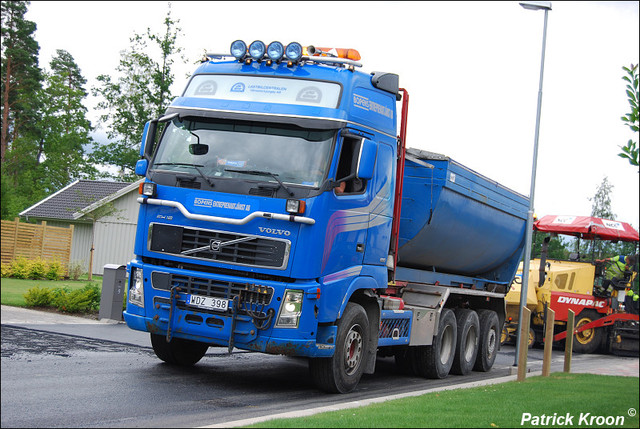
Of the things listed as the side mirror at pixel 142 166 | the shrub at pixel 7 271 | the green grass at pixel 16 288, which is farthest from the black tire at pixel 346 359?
the shrub at pixel 7 271

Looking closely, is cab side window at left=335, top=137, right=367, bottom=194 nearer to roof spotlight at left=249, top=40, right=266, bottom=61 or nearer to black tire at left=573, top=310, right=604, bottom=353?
roof spotlight at left=249, top=40, right=266, bottom=61

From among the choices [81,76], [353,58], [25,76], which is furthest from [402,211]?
[81,76]

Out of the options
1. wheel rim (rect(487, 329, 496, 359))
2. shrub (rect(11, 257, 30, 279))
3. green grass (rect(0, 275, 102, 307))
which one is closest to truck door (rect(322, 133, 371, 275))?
wheel rim (rect(487, 329, 496, 359))

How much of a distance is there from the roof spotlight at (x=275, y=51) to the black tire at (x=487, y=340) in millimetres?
7927

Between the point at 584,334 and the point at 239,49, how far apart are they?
16760mm

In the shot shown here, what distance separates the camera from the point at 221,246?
372 inches

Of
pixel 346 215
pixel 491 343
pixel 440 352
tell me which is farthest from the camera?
pixel 491 343

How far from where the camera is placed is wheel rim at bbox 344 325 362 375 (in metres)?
10.3

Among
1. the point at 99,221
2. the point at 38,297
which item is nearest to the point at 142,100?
the point at 99,221

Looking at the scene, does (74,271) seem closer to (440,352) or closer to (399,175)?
(440,352)

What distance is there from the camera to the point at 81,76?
6700 centimetres

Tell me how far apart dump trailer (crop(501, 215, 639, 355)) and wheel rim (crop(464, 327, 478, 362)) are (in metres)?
7.51

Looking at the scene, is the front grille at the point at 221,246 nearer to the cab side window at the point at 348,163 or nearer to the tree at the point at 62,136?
the cab side window at the point at 348,163

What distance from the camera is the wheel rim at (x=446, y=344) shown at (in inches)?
555
